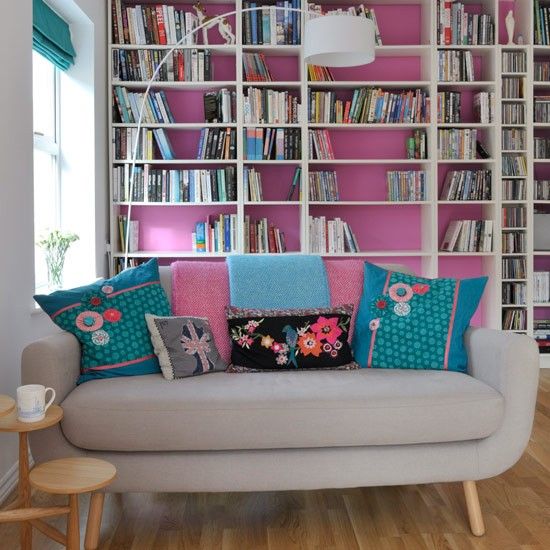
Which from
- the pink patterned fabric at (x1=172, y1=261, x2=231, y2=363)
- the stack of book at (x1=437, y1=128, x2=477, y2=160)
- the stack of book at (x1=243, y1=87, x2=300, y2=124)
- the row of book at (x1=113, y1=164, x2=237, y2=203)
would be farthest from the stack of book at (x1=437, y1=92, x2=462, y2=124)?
the pink patterned fabric at (x1=172, y1=261, x2=231, y2=363)

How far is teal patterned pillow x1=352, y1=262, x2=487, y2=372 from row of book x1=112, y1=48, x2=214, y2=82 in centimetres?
271

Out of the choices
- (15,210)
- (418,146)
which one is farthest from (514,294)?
(15,210)

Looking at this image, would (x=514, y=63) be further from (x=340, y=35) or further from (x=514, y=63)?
(x=340, y=35)

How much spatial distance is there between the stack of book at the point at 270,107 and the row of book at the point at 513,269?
1777mm

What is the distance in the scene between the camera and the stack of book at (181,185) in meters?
5.39

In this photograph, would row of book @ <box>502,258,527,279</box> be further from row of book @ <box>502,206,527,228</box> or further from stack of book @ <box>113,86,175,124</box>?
stack of book @ <box>113,86,175,124</box>

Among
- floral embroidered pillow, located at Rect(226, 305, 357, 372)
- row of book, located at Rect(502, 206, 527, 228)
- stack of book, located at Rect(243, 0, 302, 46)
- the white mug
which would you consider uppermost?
stack of book, located at Rect(243, 0, 302, 46)

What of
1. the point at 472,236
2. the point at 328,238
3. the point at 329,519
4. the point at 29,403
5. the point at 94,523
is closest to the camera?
the point at 29,403

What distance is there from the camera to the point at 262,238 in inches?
215

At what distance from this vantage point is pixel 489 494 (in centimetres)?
311

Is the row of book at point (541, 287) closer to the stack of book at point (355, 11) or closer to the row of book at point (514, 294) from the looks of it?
the row of book at point (514, 294)

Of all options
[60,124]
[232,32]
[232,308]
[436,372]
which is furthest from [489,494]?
[232,32]

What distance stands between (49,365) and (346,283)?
1.32m

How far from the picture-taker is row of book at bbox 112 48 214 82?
5336 millimetres
